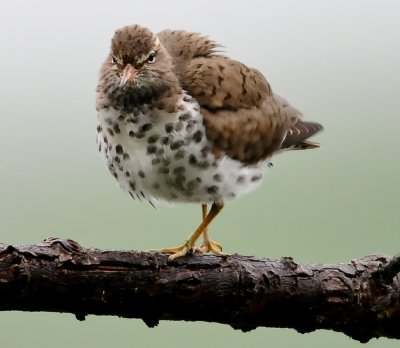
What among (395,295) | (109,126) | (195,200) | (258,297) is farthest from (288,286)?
(109,126)

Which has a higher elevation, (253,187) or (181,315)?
(253,187)

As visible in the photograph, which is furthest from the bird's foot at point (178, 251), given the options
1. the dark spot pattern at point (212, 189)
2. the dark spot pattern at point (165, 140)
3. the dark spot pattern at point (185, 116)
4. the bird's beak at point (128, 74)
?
the bird's beak at point (128, 74)

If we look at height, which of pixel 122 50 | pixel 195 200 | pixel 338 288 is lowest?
pixel 338 288

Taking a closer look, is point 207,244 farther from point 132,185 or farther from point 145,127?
point 145,127

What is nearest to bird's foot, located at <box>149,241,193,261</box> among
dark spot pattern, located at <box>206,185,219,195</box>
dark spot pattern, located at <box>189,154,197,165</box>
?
dark spot pattern, located at <box>206,185,219,195</box>

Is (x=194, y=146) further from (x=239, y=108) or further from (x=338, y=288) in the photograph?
(x=338, y=288)

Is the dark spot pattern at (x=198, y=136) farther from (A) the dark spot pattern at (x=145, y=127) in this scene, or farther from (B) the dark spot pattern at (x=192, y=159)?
(A) the dark spot pattern at (x=145, y=127)

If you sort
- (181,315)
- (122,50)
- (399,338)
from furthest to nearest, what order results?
(122,50), (399,338), (181,315)

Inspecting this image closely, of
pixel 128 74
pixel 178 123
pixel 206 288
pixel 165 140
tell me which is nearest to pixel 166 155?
pixel 165 140
